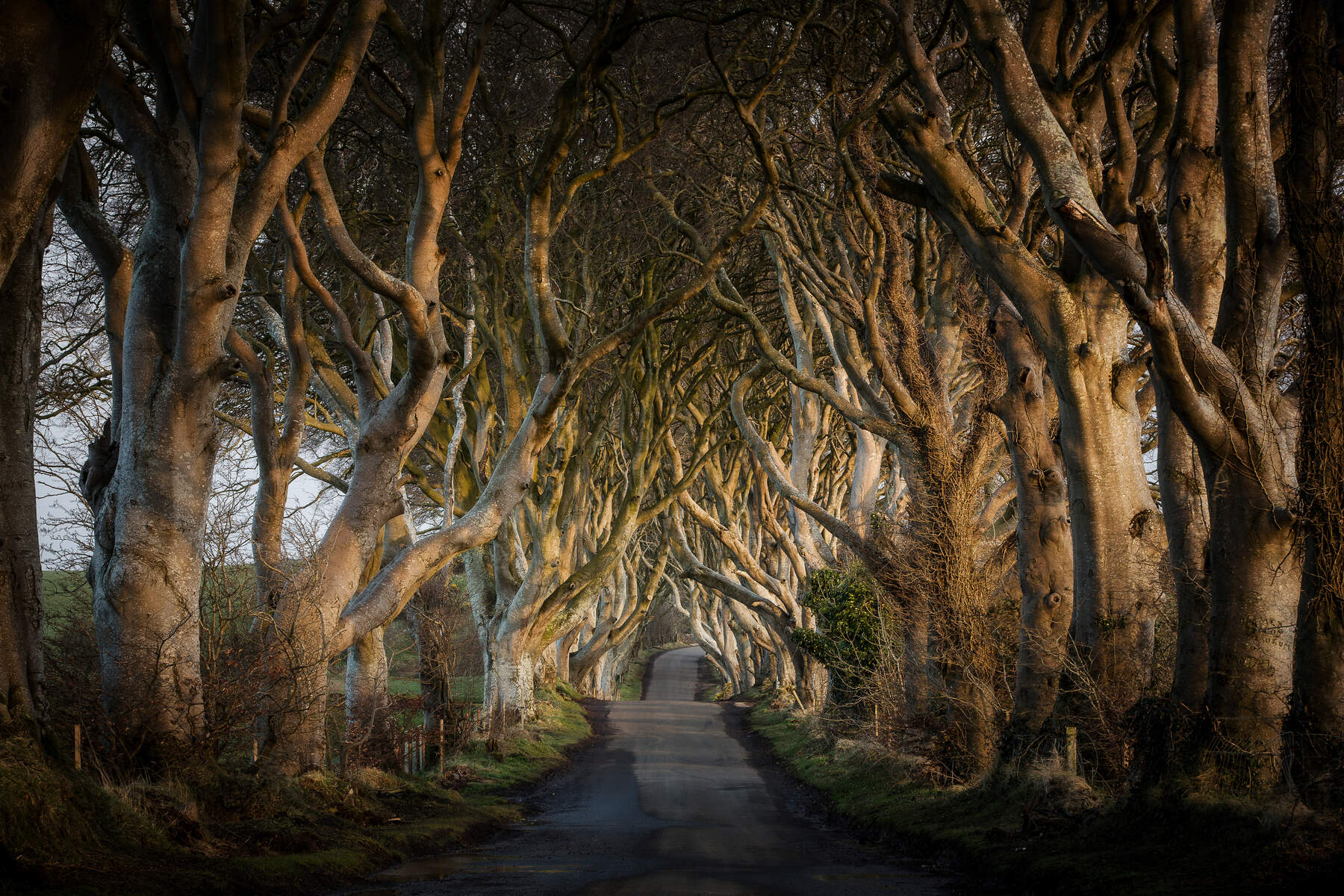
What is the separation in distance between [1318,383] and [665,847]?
7.23 m

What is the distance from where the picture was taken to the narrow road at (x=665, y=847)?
791 centimetres

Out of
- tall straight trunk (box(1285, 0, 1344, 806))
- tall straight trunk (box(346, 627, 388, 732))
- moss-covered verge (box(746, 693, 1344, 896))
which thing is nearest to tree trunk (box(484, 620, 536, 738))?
tall straight trunk (box(346, 627, 388, 732))

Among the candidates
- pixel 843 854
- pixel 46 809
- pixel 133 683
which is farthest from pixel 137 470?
pixel 843 854

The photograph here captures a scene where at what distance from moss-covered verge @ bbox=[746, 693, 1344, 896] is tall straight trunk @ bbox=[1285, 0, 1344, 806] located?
2.20 ft

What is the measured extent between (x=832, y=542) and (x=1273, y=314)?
63.0ft

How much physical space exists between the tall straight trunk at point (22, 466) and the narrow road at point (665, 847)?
2821 millimetres

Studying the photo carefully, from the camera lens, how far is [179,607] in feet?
27.9

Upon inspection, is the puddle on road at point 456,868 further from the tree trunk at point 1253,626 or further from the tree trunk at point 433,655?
the tree trunk at point 433,655

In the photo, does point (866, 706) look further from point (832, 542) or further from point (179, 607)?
point (179, 607)

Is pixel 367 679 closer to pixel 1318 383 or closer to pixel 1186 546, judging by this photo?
pixel 1186 546

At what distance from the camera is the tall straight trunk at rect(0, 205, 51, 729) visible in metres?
6.86

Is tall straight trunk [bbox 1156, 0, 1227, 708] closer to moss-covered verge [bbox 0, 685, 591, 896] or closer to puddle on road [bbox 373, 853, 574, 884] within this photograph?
puddle on road [bbox 373, 853, 574, 884]

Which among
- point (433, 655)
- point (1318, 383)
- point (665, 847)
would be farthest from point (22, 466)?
point (433, 655)

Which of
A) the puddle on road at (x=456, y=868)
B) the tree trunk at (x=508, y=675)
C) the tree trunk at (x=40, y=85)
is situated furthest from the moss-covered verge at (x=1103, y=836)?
the tree trunk at (x=508, y=675)
